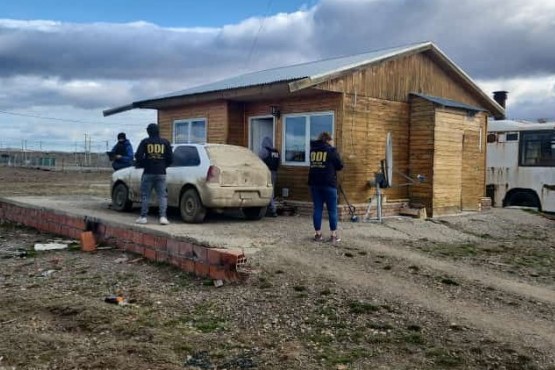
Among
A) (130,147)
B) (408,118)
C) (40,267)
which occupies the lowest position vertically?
(40,267)

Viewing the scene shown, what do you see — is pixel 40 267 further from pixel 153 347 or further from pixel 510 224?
pixel 510 224

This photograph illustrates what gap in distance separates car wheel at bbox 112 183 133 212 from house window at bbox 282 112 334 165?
3949 millimetres

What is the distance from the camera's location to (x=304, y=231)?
33.8 feet

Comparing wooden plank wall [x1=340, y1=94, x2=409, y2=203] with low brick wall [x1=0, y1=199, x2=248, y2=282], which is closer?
low brick wall [x1=0, y1=199, x2=248, y2=282]

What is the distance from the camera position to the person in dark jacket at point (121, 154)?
1391 centimetres

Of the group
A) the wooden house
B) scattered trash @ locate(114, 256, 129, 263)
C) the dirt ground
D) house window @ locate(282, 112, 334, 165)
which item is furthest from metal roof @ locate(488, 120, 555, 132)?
scattered trash @ locate(114, 256, 129, 263)

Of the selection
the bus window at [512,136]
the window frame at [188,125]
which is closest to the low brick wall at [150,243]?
the window frame at [188,125]

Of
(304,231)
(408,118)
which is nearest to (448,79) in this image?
(408,118)

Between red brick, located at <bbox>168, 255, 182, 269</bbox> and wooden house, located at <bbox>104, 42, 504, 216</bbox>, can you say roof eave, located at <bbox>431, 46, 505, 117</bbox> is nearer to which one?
wooden house, located at <bbox>104, 42, 504, 216</bbox>

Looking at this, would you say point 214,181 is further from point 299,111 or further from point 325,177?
point 299,111

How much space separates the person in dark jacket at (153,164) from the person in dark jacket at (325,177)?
2.75m

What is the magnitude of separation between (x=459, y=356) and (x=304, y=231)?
5.53m

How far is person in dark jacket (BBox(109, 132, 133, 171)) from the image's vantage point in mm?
13914

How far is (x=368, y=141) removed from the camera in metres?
13.4
